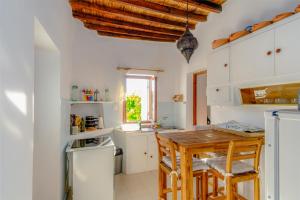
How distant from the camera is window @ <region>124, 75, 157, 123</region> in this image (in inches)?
148

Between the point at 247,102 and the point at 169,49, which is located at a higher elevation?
the point at 169,49

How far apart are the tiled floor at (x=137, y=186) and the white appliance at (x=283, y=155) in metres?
1.80

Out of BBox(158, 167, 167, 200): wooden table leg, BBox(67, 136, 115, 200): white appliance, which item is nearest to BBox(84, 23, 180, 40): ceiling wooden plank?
BBox(67, 136, 115, 200): white appliance

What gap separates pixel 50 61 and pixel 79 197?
67.1 inches

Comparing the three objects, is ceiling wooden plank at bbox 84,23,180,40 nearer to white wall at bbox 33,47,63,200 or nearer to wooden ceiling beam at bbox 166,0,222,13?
wooden ceiling beam at bbox 166,0,222,13

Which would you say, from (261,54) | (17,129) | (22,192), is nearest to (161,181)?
(22,192)

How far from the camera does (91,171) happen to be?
2160mm

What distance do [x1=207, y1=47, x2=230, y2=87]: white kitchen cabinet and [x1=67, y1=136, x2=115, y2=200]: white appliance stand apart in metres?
1.72

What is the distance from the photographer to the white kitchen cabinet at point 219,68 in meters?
2.19

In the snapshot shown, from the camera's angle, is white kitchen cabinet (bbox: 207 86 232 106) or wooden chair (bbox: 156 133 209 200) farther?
white kitchen cabinet (bbox: 207 86 232 106)

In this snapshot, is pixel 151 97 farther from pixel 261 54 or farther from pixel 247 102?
pixel 261 54

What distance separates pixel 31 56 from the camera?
116 cm

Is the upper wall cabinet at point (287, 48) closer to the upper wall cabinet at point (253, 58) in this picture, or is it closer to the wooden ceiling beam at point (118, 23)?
the upper wall cabinet at point (253, 58)

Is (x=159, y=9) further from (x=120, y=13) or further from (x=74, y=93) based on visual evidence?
(x=74, y=93)
